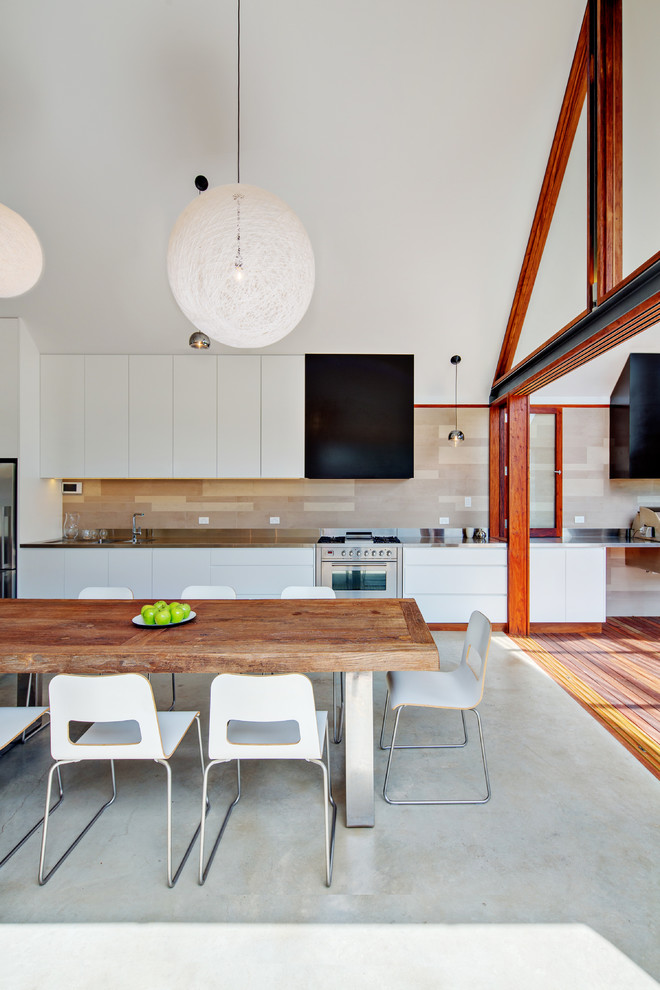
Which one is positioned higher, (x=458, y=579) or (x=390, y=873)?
(x=458, y=579)

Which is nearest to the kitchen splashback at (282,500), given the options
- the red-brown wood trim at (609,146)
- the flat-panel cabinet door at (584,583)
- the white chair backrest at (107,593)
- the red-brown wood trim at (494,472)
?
the red-brown wood trim at (494,472)

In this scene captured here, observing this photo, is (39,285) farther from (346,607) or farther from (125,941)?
(125,941)

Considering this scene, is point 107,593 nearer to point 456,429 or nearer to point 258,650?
point 258,650

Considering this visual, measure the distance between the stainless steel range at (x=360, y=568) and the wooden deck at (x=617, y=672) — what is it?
4.23ft

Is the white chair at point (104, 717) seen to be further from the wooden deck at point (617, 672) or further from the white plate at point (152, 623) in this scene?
the wooden deck at point (617, 672)

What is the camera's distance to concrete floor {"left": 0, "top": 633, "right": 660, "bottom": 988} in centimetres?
146

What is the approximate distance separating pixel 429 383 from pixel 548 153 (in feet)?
6.92

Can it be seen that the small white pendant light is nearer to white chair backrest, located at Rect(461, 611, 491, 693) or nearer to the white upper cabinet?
white chair backrest, located at Rect(461, 611, 491, 693)

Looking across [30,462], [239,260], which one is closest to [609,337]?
[239,260]

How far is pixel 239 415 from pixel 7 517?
230 centimetres

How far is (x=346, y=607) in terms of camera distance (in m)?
2.58

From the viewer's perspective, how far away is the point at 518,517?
15.1ft

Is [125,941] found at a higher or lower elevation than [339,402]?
lower

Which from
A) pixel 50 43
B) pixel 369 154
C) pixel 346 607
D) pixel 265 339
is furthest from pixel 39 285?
pixel 346 607
